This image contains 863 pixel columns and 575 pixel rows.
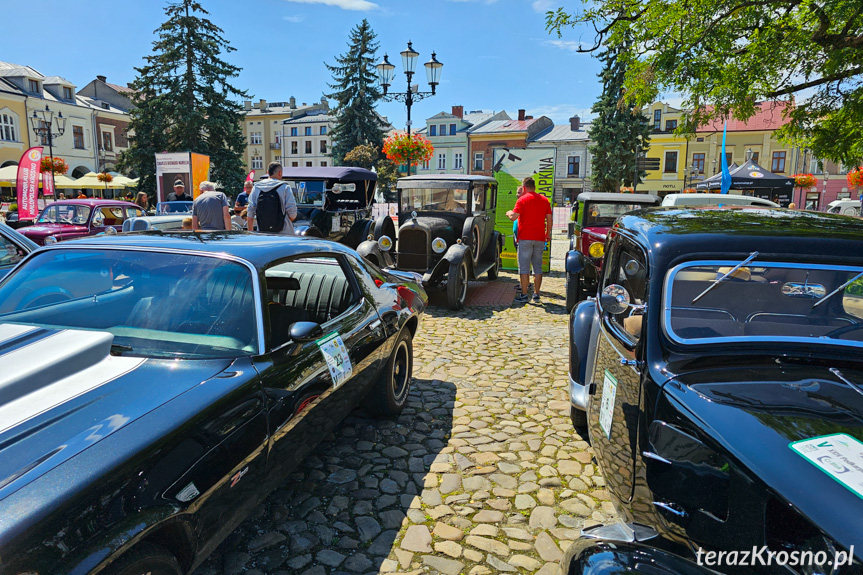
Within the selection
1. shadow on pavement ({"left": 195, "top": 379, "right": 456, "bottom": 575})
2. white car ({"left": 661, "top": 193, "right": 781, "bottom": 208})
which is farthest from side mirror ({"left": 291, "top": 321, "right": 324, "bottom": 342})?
white car ({"left": 661, "top": 193, "right": 781, "bottom": 208})

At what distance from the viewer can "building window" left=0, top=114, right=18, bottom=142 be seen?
39875mm

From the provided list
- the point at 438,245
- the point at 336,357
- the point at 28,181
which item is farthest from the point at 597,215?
the point at 28,181

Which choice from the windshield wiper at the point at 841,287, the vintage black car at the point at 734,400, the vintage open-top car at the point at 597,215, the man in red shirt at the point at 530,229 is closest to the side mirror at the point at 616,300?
the vintage black car at the point at 734,400

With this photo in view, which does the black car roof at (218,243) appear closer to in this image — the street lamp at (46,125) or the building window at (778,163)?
the street lamp at (46,125)

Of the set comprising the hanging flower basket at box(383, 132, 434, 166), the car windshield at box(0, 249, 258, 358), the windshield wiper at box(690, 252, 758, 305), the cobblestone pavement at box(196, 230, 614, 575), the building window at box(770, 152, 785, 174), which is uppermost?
the building window at box(770, 152, 785, 174)

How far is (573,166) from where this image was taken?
184 ft

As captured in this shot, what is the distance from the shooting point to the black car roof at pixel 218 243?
2932 mm

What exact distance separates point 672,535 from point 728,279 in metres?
1.25

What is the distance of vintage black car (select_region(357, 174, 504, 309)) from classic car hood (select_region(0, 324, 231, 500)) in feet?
20.0

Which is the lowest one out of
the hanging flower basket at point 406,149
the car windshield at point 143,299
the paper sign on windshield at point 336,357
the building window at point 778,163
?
Result: the paper sign on windshield at point 336,357

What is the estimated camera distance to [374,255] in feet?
28.5

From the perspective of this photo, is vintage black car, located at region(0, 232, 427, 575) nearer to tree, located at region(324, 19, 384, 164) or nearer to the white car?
the white car

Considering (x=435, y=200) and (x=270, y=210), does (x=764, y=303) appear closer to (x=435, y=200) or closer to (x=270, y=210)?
(x=270, y=210)

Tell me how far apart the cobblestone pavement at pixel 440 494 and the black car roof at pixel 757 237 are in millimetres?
1622
